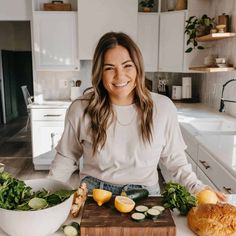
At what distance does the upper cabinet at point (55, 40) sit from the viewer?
388 cm

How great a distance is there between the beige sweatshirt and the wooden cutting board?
40cm

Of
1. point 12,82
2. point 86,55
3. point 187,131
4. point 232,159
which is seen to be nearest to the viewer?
point 232,159

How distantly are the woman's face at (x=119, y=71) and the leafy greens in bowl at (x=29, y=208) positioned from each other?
0.52 m

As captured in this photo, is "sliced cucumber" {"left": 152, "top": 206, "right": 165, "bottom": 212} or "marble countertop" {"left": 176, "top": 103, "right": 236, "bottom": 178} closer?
"sliced cucumber" {"left": 152, "top": 206, "right": 165, "bottom": 212}

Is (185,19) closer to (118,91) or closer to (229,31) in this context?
(229,31)

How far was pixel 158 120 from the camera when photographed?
4.55 ft

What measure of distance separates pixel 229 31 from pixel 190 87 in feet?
3.77

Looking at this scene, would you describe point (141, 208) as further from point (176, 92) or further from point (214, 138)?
point (176, 92)

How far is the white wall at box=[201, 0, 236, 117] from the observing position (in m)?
3.08

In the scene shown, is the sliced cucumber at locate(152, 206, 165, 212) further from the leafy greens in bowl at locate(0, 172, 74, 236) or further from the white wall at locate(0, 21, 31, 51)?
the white wall at locate(0, 21, 31, 51)

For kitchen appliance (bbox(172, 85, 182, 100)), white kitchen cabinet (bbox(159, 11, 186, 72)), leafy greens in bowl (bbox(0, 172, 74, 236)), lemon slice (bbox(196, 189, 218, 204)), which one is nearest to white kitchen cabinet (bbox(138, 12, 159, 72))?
white kitchen cabinet (bbox(159, 11, 186, 72))

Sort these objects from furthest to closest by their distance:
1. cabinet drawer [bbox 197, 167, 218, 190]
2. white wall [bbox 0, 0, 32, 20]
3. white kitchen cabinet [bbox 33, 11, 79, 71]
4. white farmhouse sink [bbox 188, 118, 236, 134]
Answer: white wall [bbox 0, 0, 32, 20]
white kitchen cabinet [bbox 33, 11, 79, 71]
white farmhouse sink [bbox 188, 118, 236, 134]
cabinet drawer [bbox 197, 167, 218, 190]

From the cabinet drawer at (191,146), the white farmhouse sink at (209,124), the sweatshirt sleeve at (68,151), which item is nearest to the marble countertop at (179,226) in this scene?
the sweatshirt sleeve at (68,151)

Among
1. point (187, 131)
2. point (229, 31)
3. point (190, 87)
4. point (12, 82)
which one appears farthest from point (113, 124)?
point (12, 82)
